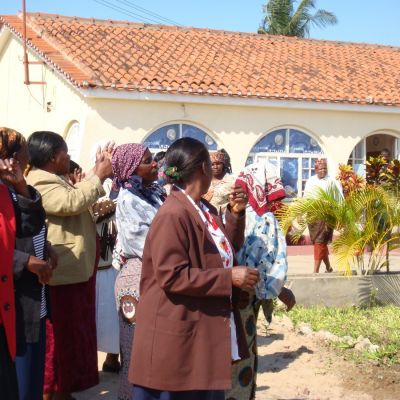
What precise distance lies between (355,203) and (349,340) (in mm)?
2115

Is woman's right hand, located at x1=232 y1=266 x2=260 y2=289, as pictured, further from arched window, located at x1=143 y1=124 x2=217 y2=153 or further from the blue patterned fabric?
arched window, located at x1=143 y1=124 x2=217 y2=153

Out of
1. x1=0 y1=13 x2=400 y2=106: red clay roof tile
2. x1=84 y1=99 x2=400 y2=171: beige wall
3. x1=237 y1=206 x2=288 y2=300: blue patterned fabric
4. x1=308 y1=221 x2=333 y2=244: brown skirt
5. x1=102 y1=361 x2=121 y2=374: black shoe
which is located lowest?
x1=102 y1=361 x2=121 y2=374: black shoe

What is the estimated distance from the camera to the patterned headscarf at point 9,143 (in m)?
3.37

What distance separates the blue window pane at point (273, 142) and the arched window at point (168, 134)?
139 centimetres

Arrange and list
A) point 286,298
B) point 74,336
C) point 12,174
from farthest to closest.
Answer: point 74,336
point 286,298
point 12,174

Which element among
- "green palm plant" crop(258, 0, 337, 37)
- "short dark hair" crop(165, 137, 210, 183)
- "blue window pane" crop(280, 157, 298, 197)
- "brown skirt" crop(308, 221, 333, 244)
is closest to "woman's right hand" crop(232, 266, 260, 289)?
"short dark hair" crop(165, 137, 210, 183)

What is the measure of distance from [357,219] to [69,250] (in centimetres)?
424

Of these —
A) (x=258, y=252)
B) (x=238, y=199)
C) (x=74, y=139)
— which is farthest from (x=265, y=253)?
(x=74, y=139)

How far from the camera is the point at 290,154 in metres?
16.6

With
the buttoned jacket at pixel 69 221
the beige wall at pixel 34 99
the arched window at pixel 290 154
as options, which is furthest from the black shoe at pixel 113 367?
the arched window at pixel 290 154

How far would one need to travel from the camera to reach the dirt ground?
4.97 meters

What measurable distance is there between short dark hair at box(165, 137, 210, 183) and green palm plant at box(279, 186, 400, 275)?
460 centimetres

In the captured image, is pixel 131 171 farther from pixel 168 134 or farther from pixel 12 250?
pixel 168 134

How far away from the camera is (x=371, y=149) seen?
20.0m
